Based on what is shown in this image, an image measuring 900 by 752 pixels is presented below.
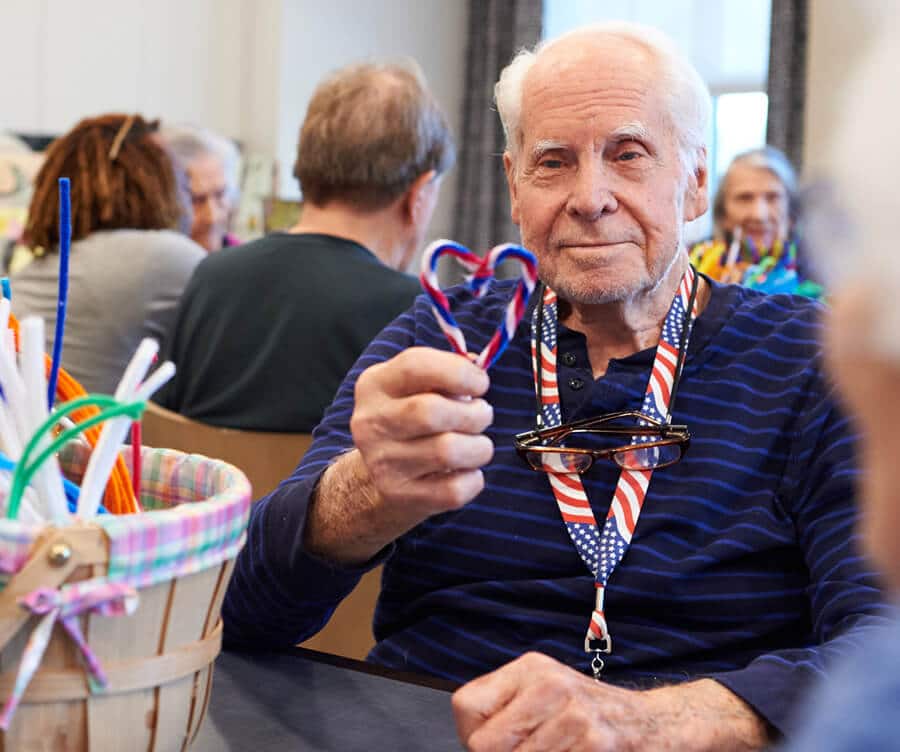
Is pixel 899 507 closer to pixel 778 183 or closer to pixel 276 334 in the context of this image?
pixel 276 334

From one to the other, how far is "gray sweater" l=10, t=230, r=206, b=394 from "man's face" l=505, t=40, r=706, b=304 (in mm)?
1661

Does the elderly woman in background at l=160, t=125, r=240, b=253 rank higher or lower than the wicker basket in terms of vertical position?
higher

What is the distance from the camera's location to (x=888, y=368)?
1.51 ft

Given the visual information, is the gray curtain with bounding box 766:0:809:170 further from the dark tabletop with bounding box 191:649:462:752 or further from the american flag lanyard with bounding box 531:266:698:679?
the dark tabletop with bounding box 191:649:462:752

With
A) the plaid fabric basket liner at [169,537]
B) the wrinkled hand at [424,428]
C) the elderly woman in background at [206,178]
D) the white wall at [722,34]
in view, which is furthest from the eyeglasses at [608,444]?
the white wall at [722,34]

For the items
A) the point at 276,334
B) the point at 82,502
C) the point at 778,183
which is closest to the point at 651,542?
the point at 82,502

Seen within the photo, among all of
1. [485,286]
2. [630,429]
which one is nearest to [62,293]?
[485,286]

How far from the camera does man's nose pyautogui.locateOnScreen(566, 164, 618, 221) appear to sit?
140 cm

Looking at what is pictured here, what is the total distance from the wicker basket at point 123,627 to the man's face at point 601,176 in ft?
2.31

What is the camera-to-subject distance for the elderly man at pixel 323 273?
232 cm

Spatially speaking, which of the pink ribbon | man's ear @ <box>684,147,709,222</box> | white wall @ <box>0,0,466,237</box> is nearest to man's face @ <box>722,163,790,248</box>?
white wall @ <box>0,0,466,237</box>

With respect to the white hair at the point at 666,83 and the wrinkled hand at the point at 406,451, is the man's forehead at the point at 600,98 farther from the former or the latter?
the wrinkled hand at the point at 406,451

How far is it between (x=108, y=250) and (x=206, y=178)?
871 millimetres

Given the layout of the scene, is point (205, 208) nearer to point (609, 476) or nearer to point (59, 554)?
point (609, 476)
